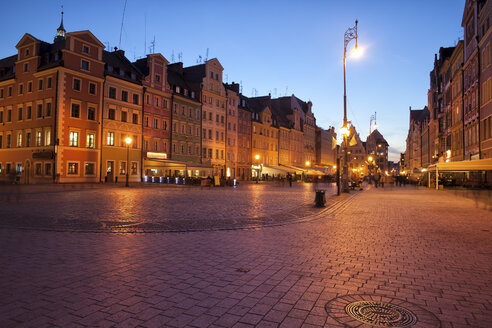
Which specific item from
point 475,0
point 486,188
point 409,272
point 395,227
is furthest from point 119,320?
point 475,0

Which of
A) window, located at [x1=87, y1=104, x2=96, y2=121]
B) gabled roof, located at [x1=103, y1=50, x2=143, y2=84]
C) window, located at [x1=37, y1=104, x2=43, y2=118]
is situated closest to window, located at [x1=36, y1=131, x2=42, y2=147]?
window, located at [x1=37, y1=104, x2=43, y2=118]

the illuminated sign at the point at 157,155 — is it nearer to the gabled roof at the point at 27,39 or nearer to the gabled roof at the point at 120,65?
the gabled roof at the point at 120,65

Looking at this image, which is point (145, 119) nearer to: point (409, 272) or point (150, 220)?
point (150, 220)

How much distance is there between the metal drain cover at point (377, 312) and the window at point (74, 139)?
125ft

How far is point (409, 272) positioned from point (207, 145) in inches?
2075

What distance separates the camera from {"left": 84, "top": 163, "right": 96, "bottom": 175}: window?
38.8 m

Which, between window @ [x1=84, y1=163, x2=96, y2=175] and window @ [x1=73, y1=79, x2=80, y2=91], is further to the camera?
window @ [x1=84, y1=163, x2=96, y2=175]

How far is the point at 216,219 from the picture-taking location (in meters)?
11.5

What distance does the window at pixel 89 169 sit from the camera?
3880 centimetres

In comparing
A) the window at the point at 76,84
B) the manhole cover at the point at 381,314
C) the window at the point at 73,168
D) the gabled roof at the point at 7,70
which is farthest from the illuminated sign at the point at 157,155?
the manhole cover at the point at 381,314

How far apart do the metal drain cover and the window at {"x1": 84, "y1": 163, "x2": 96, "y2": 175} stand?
1529 inches

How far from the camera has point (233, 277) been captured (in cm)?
530

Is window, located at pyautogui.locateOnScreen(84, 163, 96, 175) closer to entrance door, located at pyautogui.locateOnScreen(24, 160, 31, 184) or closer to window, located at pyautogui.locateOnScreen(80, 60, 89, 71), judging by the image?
entrance door, located at pyautogui.locateOnScreen(24, 160, 31, 184)

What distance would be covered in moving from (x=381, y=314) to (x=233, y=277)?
2.12 metres
